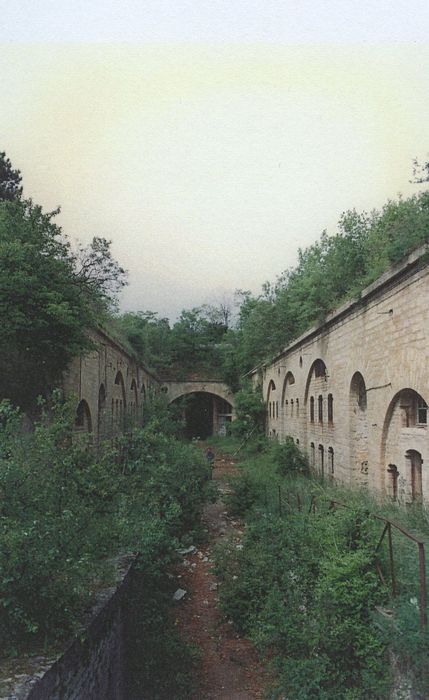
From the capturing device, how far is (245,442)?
1166 inches

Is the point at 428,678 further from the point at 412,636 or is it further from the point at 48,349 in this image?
the point at 48,349

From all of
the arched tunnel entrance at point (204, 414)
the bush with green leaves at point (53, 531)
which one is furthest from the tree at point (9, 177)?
the arched tunnel entrance at point (204, 414)

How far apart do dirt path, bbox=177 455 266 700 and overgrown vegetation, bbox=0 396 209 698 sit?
1.25ft

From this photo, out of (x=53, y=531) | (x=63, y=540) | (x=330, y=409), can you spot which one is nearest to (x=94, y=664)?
(x=63, y=540)

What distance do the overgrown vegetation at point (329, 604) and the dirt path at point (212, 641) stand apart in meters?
0.27

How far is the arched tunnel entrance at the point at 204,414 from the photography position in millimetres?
41500

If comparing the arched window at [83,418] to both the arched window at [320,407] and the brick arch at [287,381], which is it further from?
the brick arch at [287,381]

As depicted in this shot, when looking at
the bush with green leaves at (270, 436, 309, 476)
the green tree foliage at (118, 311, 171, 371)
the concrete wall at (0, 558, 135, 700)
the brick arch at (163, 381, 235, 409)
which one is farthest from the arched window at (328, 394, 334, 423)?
the brick arch at (163, 381, 235, 409)

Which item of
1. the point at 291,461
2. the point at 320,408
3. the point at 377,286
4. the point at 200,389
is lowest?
the point at 291,461

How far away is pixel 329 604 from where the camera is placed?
19.1 feet

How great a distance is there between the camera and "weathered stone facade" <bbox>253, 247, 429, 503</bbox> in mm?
8078

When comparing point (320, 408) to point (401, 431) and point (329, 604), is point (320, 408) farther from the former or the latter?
point (329, 604)

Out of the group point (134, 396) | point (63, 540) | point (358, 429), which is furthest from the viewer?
point (134, 396)

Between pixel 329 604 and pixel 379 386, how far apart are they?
4816mm
